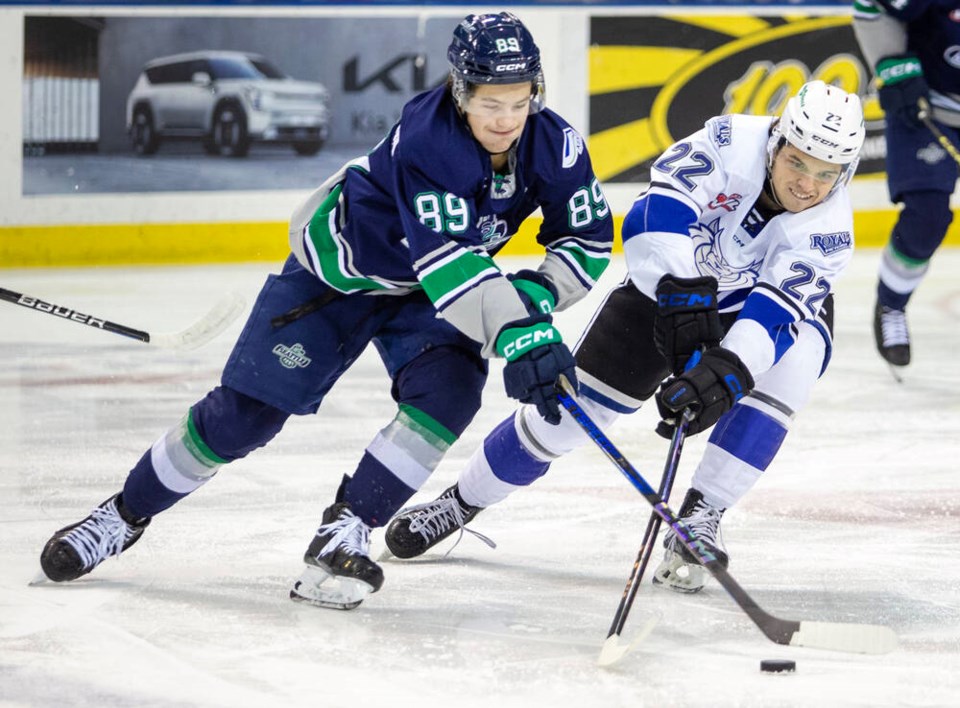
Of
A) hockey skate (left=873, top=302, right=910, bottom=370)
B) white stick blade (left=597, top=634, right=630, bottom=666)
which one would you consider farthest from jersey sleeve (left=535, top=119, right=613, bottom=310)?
hockey skate (left=873, top=302, right=910, bottom=370)

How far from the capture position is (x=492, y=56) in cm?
236

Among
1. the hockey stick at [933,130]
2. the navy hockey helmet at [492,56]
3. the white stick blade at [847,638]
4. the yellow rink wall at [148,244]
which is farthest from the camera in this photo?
the yellow rink wall at [148,244]

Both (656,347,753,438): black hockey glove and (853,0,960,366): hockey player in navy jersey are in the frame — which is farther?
(853,0,960,366): hockey player in navy jersey

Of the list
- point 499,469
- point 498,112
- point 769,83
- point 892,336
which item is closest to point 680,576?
point 499,469

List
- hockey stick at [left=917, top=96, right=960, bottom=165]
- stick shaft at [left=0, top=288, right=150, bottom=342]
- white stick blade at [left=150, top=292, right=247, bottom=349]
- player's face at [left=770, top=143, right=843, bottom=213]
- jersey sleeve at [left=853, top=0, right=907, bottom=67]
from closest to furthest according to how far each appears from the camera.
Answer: player's face at [left=770, top=143, right=843, bottom=213], stick shaft at [left=0, top=288, right=150, bottom=342], white stick blade at [left=150, top=292, right=247, bottom=349], hockey stick at [left=917, top=96, right=960, bottom=165], jersey sleeve at [left=853, top=0, right=907, bottom=67]

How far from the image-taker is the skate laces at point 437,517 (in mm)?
2855

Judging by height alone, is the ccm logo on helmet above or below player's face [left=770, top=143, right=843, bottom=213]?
above

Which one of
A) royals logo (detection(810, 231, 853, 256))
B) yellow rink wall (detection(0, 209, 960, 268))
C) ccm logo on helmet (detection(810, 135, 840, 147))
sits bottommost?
yellow rink wall (detection(0, 209, 960, 268))

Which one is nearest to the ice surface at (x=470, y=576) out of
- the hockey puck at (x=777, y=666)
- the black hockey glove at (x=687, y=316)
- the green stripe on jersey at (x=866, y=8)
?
the hockey puck at (x=777, y=666)

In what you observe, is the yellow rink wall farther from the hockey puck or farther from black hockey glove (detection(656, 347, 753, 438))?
the hockey puck

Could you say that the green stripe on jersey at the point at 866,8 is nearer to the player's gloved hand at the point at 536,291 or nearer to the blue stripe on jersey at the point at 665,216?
the blue stripe on jersey at the point at 665,216

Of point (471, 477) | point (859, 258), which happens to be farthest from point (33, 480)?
point (859, 258)

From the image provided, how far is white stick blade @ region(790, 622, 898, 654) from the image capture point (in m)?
2.23

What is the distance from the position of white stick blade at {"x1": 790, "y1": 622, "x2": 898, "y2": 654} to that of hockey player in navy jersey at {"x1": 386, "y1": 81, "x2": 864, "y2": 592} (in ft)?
1.23
